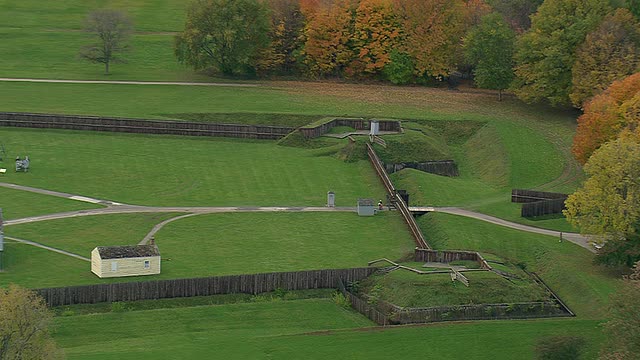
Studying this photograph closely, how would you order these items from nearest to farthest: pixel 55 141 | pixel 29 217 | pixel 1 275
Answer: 1. pixel 1 275
2. pixel 29 217
3. pixel 55 141

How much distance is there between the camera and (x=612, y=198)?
78.3 m

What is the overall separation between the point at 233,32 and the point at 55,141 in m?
30.3

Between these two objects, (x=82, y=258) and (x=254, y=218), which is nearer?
(x=82, y=258)

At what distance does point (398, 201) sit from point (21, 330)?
4229cm

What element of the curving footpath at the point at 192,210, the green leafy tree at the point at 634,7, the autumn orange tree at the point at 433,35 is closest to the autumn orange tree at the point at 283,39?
the autumn orange tree at the point at 433,35

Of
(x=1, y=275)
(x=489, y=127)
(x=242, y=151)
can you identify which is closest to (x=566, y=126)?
(x=489, y=127)

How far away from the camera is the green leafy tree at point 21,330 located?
5669cm

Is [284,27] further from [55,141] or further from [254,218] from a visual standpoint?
[254,218]

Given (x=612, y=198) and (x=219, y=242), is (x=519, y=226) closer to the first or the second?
(x=612, y=198)

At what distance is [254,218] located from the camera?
89438 millimetres

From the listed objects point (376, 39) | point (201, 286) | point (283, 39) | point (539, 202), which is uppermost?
point (376, 39)

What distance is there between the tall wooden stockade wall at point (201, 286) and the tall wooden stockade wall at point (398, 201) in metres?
7.28

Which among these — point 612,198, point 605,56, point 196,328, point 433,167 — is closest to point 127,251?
point 196,328

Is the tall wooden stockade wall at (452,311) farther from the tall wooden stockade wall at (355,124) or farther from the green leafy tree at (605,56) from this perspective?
the green leafy tree at (605,56)
